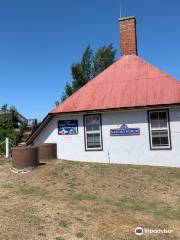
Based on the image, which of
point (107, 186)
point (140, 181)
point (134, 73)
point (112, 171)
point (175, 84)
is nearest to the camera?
point (107, 186)

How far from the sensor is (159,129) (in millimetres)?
15703

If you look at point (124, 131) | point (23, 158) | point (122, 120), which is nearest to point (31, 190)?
point (23, 158)

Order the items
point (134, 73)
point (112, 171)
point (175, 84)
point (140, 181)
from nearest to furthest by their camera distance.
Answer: point (140, 181) → point (112, 171) → point (175, 84) → point (134, 73)

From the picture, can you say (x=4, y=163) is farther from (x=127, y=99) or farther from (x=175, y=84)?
(x=175, y=84)

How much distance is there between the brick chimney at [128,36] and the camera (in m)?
19.1

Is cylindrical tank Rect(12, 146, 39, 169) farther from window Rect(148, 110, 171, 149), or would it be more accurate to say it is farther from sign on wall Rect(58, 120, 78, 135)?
window Rect(148, 110, 171, 149)

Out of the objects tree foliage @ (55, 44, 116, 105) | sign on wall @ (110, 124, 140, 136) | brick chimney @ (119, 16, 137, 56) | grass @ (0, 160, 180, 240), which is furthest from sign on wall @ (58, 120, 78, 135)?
tree foliage @ (55, 44, 116, 105)

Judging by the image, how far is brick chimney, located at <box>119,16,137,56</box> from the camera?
19.1 meters

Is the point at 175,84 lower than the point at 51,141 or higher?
higher

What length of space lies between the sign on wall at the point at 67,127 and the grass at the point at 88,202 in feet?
9.18

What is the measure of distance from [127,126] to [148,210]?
747 centimetres

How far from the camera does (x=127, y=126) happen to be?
16.3m

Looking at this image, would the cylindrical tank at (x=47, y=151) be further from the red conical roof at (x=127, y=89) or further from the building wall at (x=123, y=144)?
the red conical roof at (x=127, y=89)

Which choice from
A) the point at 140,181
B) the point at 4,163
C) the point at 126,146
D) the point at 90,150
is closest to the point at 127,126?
the point at 126,146
